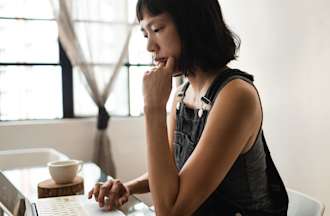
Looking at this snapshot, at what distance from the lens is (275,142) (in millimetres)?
2277

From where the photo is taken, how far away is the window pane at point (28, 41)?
2812 millimetres

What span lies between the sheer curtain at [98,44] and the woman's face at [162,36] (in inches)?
70.0

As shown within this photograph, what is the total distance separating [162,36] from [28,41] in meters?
2.00

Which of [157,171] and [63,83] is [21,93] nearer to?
[63,83]

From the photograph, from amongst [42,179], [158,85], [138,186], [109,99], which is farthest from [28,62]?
[158,85]

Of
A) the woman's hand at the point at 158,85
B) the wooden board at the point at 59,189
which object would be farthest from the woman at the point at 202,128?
the wooden board at the point at 59,189

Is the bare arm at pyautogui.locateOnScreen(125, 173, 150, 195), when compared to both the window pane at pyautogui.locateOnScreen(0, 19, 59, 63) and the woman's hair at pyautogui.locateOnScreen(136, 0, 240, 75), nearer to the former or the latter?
the woman's hair at pyautogui.locateOnScreen(136, 0, 240, 75)

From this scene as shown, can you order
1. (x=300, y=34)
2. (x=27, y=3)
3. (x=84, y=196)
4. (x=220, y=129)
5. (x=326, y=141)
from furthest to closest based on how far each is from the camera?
(x=27, y=3) → (x=300, y=34) → (x=326, y=141) → (x=84, y=196) → (x=220, y=129)

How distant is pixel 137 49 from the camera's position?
3.18 meters

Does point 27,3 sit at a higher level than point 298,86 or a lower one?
higher

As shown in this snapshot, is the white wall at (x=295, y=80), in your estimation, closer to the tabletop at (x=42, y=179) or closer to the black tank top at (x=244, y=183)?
the black tank top at (x=244, y=183)

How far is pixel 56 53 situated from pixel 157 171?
2.17 metres

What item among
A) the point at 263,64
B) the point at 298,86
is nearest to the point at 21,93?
the point at 263,64

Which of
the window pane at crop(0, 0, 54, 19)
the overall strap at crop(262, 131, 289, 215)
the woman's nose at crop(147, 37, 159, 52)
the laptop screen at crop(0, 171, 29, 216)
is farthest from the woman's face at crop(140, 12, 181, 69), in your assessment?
the window pane at crop(0, 0, 54, 19)
